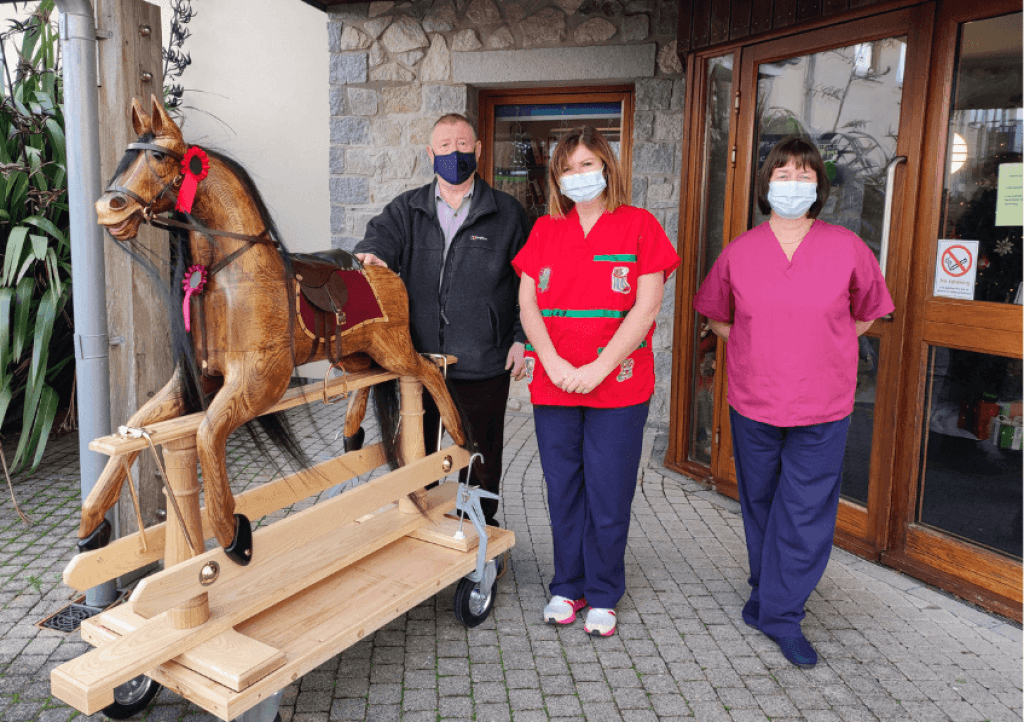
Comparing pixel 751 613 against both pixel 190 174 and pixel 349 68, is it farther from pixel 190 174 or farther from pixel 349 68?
pixel 349 68

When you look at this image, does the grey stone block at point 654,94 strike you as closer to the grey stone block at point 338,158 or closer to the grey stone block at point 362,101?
the grey stone block at point 362,101

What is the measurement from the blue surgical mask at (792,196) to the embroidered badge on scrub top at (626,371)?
2.50ft

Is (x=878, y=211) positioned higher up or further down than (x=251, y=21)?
further down

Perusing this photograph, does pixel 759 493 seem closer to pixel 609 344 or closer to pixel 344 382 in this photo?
pixel 609 344

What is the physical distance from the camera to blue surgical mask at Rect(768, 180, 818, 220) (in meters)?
2.75

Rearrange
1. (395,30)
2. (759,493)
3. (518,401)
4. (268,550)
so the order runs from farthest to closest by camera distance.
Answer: (518,401), (395,30), (759,493), (268,550)

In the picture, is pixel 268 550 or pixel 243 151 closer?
pixel 268 550

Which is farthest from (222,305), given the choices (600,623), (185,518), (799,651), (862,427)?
(862,427)

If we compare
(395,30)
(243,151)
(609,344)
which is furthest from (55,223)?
(609,344)

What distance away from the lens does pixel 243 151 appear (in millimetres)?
6578

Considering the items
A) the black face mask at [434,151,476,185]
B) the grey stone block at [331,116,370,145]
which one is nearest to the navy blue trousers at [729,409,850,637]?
the black face mask at [434,151,476,185]

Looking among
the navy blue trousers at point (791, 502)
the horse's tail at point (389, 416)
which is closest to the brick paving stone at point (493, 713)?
the horse's tail at point (389, 416)

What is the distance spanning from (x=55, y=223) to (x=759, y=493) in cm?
416

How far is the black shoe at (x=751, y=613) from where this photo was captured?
10.1 ft
